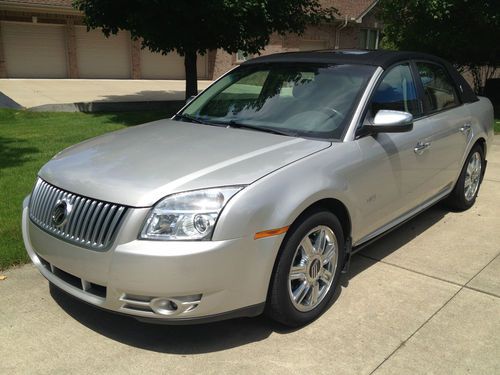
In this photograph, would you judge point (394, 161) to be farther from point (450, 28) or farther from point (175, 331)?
point (450, 28)

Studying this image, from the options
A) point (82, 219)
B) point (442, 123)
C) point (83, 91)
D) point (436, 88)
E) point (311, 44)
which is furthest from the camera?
point (311, 44)

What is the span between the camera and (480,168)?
19.1ft

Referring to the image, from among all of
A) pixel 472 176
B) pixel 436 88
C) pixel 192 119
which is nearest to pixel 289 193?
pixel 192 119

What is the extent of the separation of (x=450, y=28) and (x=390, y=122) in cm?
1169

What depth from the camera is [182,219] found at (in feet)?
9.01

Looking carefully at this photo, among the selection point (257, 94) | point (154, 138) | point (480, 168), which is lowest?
point (480, 168)

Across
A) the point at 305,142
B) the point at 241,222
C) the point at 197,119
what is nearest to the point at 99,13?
the point at 197,119

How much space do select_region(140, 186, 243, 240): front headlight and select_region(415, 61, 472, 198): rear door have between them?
240 centimetres

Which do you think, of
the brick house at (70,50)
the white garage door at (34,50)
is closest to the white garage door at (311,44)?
the brick house at (70,50)

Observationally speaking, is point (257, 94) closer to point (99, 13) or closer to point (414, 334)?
point (414, 334)

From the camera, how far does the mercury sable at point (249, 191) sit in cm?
275

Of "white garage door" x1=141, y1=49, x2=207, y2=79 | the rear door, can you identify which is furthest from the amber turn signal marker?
"white garage door" x1=141, y1=49, x2=207, y2=79

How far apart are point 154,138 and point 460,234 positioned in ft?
10.1

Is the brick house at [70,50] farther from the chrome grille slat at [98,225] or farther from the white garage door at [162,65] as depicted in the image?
the chrome grille slat at [98,225]
